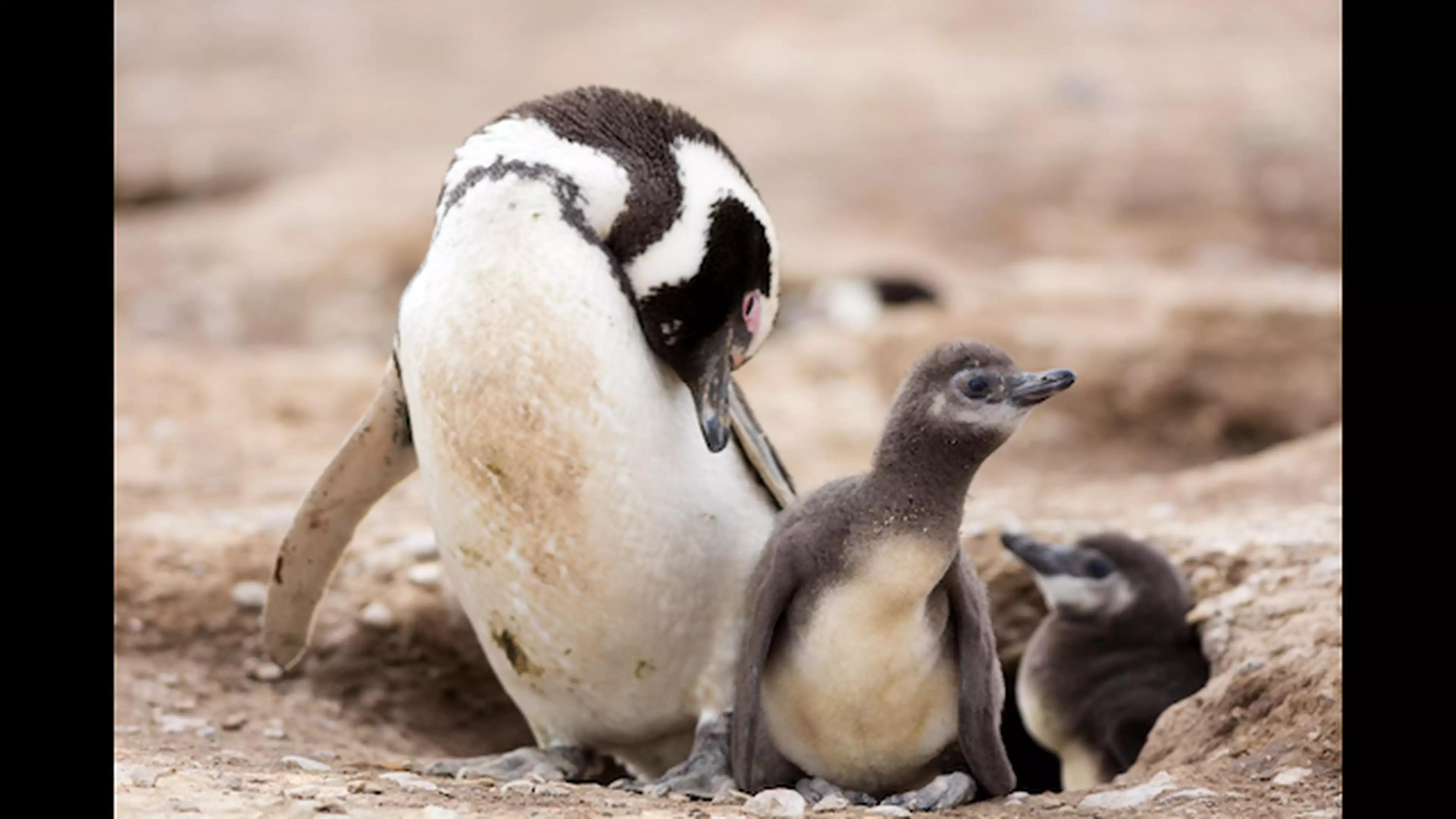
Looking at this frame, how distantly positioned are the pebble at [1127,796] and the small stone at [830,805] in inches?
15.0

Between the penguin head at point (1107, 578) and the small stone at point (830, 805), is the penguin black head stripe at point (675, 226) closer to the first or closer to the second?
the small stone at point (830, 805)

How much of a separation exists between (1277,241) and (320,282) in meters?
5.92

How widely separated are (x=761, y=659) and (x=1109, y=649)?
136 centimetres

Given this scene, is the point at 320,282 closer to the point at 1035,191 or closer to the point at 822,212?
the point at 822,212

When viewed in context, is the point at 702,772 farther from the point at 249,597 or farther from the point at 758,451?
the point at 249,597

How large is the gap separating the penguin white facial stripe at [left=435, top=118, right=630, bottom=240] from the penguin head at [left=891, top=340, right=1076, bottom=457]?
0.58 metres

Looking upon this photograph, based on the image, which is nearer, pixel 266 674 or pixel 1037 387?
pixel 1037 387

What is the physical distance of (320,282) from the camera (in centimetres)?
933

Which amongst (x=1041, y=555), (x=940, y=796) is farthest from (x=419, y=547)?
(x=940, y=796)

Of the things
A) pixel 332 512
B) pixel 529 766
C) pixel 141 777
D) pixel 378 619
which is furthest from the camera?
pixel 378 619

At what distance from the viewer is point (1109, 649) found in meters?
3.70

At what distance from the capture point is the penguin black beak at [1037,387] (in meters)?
2.52

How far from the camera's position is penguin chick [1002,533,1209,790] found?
3.56 m

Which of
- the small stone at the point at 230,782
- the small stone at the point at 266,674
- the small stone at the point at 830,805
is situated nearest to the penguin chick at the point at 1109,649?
the small stone at the point at 830,805
